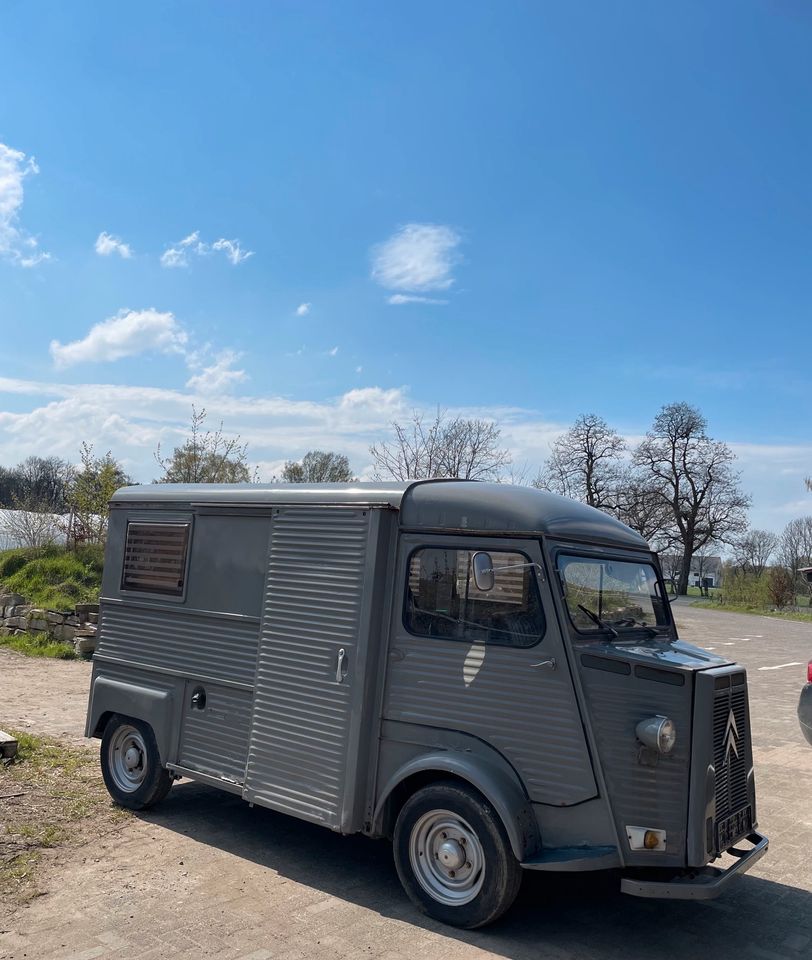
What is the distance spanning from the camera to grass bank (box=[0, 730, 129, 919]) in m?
5.29

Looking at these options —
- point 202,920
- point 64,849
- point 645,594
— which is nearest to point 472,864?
point 202,920

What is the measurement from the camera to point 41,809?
650 cm

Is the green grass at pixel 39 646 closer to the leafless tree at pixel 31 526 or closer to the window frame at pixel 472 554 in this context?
the leafless tree at pixel 31 526

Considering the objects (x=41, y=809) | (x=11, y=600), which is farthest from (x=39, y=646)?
(x=41, y=809)

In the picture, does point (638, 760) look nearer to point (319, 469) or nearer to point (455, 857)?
point (455, 857)

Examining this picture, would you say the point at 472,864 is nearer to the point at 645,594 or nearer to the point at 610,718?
the point at 610,718

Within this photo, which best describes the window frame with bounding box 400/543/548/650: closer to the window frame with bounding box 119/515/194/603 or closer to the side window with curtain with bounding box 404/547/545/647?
the side window with curtain with bounding box 404/547/545/647

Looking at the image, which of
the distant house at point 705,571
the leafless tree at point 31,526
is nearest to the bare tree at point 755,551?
the distant house at point 705,571

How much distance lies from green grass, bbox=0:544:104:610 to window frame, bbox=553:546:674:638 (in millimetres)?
13452

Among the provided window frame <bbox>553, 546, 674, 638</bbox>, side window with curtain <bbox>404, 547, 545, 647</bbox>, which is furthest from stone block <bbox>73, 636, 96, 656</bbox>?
window frame <bbox>553, 546, 674, 638</bbox>

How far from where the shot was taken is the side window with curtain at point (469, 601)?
16.0 feet

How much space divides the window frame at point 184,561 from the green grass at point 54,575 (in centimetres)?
1058

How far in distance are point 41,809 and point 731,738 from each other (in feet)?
16.7

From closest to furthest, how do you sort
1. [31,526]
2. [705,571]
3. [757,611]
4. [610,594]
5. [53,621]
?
[610,594]
[53,621]
[31,526]
[757,611]
[705,571]
